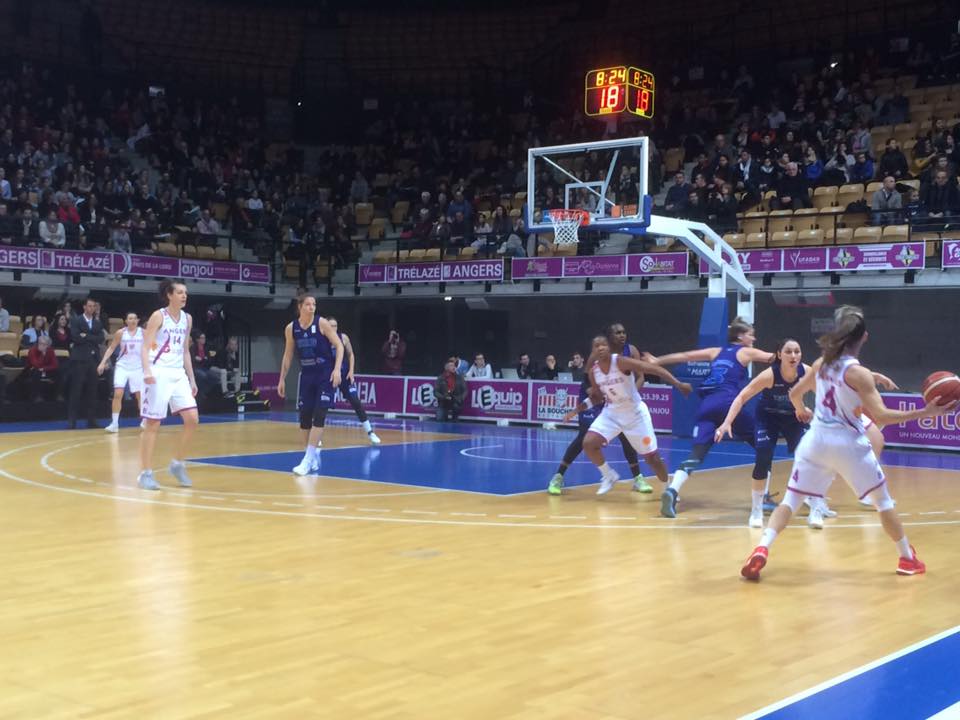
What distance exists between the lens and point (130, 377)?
58.9 feet

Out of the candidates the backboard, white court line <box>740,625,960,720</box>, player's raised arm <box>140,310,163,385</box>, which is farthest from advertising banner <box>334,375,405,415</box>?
white court line <box>740,625,960,720</box>

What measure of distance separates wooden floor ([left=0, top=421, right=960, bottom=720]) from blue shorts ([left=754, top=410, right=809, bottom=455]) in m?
0.82

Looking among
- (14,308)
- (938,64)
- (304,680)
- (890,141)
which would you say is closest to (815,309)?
(890,141)

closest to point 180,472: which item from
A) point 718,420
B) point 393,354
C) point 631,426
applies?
point 631,426

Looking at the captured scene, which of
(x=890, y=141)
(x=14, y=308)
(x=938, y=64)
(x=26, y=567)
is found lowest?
(x=26, y=567)

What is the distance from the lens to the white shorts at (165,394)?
10.9 m

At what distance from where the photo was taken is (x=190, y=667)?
16.2ft

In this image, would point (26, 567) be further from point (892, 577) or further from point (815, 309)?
point (815, 309)

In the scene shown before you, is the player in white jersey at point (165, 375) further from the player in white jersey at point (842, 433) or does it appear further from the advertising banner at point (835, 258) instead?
the advertising banner at point (835, 258)

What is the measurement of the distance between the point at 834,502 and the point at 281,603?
6808 millimetres

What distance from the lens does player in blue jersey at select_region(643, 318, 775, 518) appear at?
32.0 feet

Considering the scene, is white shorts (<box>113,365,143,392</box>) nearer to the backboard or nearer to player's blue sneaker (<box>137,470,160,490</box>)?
player's blue sneaker (<box>137,470,160,490</box>)

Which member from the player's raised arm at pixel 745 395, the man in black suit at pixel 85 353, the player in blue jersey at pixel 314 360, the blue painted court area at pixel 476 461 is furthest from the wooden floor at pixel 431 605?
the man in black suit at pixel 85 353

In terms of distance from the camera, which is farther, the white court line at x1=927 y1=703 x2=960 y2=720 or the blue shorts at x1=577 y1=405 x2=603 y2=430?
the blue shorts at x1=577 y1=405 x2=603 y2=430
